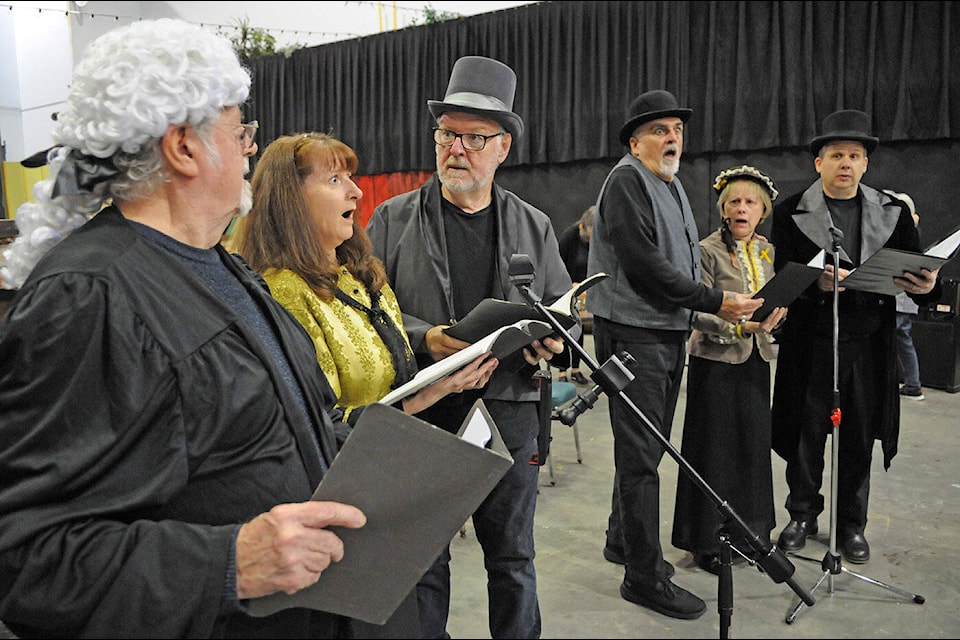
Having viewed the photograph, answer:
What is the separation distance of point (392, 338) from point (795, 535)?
2.06 metres

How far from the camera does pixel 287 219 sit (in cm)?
185

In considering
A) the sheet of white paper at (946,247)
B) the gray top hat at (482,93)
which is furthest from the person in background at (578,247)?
the gray top hat at (482,93)

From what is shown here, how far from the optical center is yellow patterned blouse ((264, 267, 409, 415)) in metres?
1.78

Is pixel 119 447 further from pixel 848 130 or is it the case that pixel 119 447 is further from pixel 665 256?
Result: pixel 848 130

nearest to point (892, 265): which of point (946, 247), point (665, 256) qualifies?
point (946, 247)

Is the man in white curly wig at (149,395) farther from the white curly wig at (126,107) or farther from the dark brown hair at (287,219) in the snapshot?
the dark brown hair at (287,219)

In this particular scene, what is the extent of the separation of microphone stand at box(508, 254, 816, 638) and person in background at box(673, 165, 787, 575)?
0.96m

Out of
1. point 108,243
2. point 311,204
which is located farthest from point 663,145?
point 108,243

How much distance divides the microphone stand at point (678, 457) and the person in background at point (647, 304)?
0.66m

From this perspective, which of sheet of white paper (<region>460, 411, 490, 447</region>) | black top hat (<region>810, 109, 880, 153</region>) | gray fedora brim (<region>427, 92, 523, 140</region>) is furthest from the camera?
black top hat (<region>810, 109, 880, 153</region>)

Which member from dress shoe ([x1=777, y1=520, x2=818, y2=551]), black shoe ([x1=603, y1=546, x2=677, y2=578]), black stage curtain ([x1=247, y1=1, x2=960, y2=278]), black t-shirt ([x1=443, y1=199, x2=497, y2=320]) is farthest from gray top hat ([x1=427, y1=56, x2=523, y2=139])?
black stage curtain ([x1=247, y1=1, x2=960, y2=278])

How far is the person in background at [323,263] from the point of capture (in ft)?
5.90

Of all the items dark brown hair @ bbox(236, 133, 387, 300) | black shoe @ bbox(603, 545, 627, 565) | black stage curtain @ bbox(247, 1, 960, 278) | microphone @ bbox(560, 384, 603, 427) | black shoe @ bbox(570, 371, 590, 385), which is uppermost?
black stage curtain @ bbox(247, 1, 960, 278)

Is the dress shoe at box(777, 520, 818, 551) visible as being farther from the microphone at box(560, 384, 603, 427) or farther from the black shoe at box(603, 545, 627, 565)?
the microphone at box(560, 384, 603, 427)
